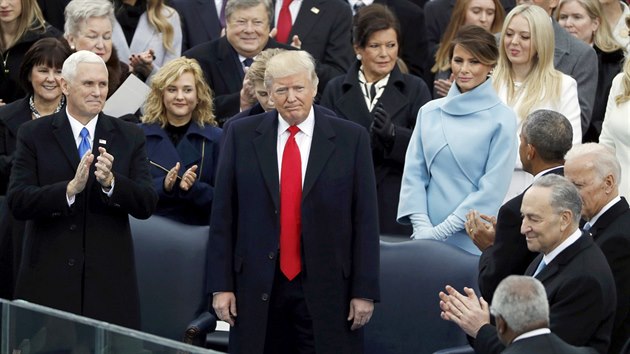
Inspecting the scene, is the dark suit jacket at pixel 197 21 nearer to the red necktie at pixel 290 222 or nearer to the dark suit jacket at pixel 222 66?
the dark suit jacket at pixel 222 66

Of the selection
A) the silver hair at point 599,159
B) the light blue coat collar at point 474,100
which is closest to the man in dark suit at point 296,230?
the silver hair at point 599,159

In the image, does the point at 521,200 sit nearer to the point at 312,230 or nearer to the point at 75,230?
the point at 312,230

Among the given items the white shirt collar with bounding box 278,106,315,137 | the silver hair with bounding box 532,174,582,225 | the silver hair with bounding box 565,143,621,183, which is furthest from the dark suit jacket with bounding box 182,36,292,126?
the silver hair with bounding box 532,174,582,225

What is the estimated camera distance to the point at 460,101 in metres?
8.55

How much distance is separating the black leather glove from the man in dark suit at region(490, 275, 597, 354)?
3.54m

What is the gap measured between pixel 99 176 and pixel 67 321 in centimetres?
119

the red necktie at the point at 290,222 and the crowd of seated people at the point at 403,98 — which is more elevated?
the crowd of seated people at the point at 403,98

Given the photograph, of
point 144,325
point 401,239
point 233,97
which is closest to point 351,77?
point 233,97

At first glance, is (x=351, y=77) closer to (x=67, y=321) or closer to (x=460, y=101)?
(x=460, y=101)

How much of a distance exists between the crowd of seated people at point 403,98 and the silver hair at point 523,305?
0.85 meters

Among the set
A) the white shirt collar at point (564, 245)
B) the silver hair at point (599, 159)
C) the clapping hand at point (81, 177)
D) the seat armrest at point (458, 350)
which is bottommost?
the seat armrest at point (458, 350)

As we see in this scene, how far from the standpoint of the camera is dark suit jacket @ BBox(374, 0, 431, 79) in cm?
1108

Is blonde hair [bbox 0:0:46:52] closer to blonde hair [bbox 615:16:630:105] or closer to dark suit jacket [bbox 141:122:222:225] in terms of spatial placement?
dark suit jacket [bbox 141:122:222:225]

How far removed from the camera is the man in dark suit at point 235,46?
32.6ft
